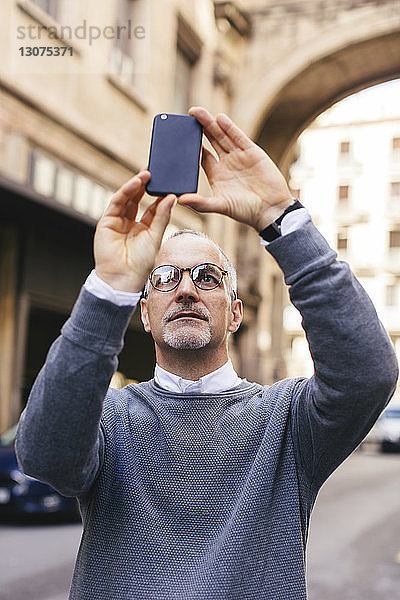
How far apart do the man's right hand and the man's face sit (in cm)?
28

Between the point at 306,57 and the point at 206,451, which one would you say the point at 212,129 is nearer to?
the point at 206,451

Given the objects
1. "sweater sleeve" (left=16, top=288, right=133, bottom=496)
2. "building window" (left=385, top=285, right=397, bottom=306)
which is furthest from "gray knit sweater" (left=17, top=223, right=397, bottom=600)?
"building window" (left=385, top=285, right=397, bottom=306)

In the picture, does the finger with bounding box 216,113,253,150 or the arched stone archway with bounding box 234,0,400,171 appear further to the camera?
the arched stone archway with bounding box 234,0,400,171

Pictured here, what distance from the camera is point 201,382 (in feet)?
7.04

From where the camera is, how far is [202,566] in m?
1.90

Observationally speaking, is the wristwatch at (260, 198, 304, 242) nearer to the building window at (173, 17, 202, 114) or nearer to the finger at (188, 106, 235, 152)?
the finger at (188, 106, 235, 152)

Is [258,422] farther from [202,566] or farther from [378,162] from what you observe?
[378,162]

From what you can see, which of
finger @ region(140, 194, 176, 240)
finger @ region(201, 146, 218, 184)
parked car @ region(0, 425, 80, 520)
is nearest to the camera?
finger @ region(140, 194, 176, 240)

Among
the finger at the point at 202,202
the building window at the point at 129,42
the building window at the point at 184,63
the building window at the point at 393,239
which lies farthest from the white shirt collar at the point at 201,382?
the building window at the point at 393,239

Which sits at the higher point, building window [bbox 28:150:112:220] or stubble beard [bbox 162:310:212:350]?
building window [bbox 28:150:112:220]

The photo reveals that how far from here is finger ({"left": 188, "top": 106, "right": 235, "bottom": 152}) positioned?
6.56 ft

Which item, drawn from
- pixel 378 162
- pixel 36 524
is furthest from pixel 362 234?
pixel 36 524

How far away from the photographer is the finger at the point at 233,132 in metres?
1.99

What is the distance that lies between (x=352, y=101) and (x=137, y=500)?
55.6m
